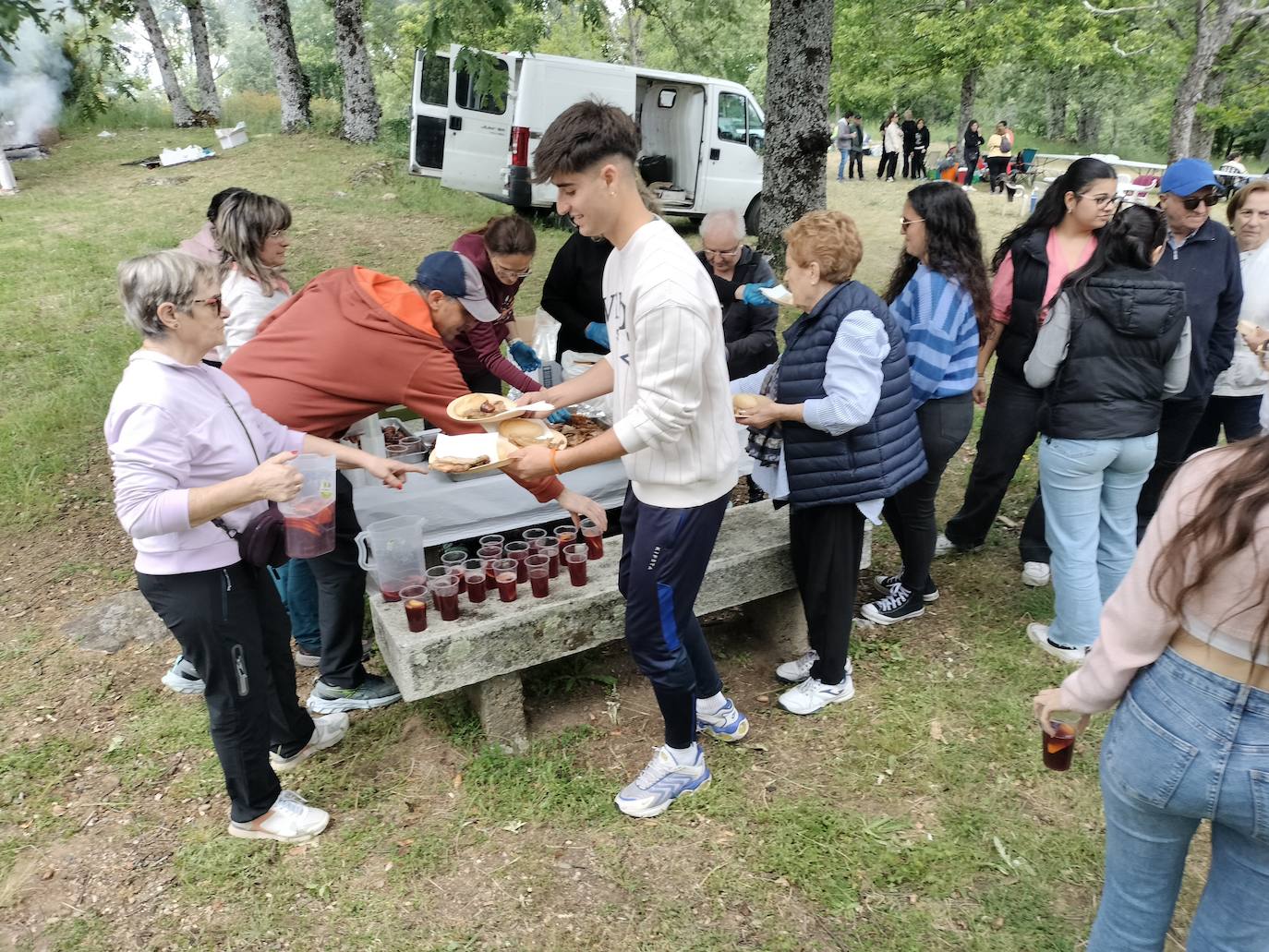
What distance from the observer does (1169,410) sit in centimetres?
386

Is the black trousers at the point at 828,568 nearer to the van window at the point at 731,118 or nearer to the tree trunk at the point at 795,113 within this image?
the tree trunk at the point at 795,113

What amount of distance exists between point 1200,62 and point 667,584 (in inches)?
536

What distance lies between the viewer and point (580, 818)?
2703 mm

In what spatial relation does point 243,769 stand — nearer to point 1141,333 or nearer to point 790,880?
point 790,880

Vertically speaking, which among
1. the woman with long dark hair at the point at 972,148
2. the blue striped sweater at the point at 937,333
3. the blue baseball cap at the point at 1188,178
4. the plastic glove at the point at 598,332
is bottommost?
the plastic glove at the point at 598,332

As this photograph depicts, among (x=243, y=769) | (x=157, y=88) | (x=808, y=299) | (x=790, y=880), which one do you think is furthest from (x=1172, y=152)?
(x=157, y=88)

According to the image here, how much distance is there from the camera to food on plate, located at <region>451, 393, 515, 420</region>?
271 cm

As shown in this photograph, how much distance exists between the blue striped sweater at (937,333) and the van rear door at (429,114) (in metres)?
8.20

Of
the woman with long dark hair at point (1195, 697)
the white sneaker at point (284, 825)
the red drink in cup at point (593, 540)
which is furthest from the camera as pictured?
the red drink in cup at point (593, 540)

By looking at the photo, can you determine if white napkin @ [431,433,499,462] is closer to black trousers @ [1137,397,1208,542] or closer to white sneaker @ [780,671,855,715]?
white sneaker @ [780,671,855,715]

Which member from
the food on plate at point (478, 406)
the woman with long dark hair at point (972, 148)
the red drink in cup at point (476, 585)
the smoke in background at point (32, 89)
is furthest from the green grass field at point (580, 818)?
the woman with long dark hair at point (972, 148)

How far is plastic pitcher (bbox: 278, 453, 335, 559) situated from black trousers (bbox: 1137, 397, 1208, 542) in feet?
11.6

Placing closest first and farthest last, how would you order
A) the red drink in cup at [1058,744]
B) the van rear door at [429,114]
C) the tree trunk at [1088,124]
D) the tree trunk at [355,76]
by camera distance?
the red drink in cup at [1058,744] < the van rear door at [429,114] < the tree trunk at [355,76] < the tree trunk at [1088,124]

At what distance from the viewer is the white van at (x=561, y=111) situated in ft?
A: 31.3
